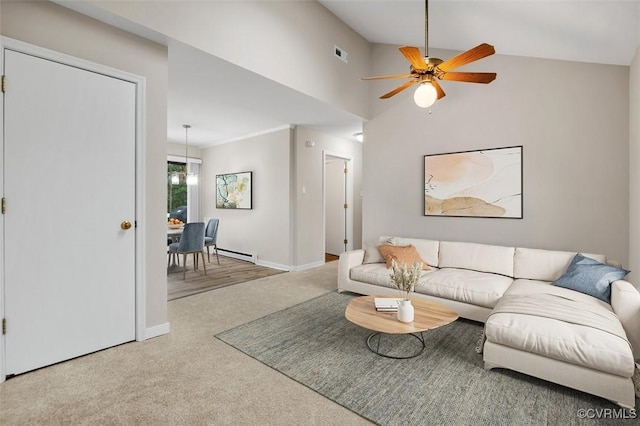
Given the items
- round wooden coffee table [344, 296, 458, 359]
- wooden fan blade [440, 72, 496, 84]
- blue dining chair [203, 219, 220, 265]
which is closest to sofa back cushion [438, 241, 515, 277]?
round wooden coffee table [344, 296, 458, 359]

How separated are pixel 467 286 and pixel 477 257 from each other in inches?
27.0

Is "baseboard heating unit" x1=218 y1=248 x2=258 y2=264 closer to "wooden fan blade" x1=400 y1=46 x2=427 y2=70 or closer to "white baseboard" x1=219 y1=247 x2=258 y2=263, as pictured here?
"white baseboard" x1=219 y1=247 x2=258 y2=263

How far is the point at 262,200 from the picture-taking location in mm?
5922

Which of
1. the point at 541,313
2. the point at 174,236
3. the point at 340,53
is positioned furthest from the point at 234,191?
the point at 541,313

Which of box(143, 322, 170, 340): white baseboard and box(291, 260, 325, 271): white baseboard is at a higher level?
box(291, 260, 325, 271): white baseboard

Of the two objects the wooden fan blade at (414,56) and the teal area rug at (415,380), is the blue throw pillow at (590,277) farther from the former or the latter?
the wooden fan blade at (414,56)

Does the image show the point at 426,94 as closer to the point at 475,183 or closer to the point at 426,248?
the point at 475,183

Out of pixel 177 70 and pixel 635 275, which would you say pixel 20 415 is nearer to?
pixel 177 70

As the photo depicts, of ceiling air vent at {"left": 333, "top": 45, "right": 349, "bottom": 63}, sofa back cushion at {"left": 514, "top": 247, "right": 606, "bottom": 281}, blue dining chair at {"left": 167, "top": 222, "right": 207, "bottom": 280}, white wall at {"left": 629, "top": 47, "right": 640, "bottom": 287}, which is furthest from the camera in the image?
blue dining chair at {"left": 167, "top": 222, "right": 207, "bottom": 280}

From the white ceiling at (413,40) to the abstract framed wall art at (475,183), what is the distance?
1.15m

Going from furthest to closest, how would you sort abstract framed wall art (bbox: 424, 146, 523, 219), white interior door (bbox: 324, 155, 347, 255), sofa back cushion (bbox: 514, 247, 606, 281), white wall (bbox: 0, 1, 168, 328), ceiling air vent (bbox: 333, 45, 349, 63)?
white interior door (bbox: 324, 155, 347, 255)
ceiling air vent (bbox: 333, 45, 349, 63)
abstract framed wall art (bbox: 424, 146, 523, 219)
sofa back cushion (bbox: 514, 247, 606, 281)
white wall (bbox: 0, 1, 168, 328)

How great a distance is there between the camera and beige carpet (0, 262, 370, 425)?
1.73m

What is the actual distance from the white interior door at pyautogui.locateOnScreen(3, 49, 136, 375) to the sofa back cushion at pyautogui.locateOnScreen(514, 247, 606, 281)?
12.3 feet

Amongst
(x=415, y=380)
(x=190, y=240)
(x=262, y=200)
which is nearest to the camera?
(x=415, y=380)
